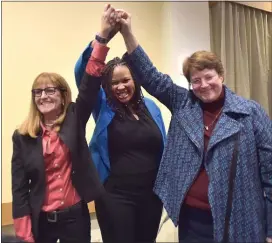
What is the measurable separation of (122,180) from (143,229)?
9.7 inches

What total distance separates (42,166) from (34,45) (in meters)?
1.18

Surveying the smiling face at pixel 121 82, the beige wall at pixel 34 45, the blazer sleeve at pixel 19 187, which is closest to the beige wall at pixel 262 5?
the beige wall at pixel 34 45

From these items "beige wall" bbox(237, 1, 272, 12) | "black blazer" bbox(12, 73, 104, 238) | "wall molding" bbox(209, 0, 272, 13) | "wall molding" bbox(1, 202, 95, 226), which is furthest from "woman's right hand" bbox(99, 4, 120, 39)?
"beige wall" bbox(237, 1, 272, 12)

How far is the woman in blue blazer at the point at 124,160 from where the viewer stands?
1.32m

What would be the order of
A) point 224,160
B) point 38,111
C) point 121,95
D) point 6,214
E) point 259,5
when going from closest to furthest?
point 224,160, point 38,111, point 121,95, point 6,214, point 259,5

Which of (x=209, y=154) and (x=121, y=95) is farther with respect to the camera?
(x=121, y=95)

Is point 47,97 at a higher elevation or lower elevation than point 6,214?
higher

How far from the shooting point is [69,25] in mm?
2189

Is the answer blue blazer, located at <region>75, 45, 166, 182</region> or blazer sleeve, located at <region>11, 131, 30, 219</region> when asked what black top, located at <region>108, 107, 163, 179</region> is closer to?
blue blazer, located at <region>75, 45, 166, 182</region>

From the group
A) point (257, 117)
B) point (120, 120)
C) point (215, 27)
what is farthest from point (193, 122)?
point (215, 27)

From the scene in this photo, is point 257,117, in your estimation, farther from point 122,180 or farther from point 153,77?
point 122,180

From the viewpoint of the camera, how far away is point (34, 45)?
2.08 m

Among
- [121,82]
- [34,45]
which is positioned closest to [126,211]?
[121,82]

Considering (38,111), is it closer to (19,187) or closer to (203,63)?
(19,187)
